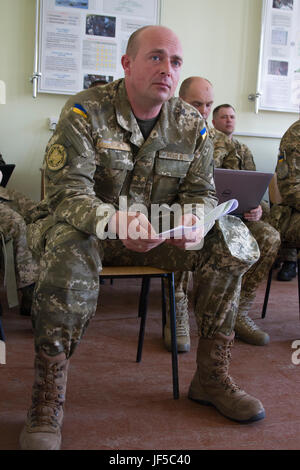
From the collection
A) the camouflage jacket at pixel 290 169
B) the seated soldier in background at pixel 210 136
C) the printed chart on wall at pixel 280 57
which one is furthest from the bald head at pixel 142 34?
the printed chart on wall at pixel 280 57

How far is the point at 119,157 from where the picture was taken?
1457 mm

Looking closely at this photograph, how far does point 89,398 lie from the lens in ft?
4.93

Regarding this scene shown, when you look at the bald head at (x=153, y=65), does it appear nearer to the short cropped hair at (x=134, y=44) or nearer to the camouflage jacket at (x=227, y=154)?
the short cropped hair at (x=134, y=44)

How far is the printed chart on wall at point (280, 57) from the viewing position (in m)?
3.94

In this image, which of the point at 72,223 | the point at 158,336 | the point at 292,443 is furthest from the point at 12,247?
the point at 292,443

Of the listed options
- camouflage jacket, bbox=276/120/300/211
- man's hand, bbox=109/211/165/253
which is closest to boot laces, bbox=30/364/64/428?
man's hand, bbox=109/211/165/253

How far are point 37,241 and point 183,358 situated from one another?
85 cm

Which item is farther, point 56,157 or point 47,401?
point 56,157

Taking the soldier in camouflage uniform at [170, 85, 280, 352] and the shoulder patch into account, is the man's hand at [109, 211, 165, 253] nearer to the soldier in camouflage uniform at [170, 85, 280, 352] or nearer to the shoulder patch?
the shoulder patch

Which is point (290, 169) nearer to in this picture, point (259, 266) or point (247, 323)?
point (259, 266)

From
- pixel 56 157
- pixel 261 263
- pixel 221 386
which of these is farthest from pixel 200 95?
pixel 221 386

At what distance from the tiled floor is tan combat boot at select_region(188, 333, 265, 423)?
0.10ft

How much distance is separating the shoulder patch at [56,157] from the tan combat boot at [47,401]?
50 centimetres

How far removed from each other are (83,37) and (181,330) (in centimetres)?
256
